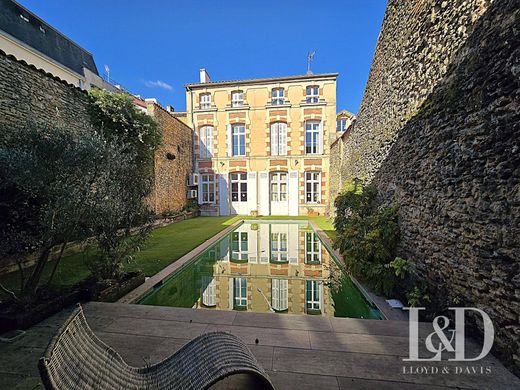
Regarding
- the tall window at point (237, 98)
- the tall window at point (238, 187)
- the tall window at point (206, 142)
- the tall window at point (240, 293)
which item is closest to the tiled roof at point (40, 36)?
the tall window at point (206, 142)

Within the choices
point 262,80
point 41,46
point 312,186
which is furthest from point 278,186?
point 41,46

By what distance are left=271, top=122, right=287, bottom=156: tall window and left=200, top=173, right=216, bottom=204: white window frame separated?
377 cm

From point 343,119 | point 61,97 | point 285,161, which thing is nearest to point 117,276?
point 61,97

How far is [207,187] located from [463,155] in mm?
11761

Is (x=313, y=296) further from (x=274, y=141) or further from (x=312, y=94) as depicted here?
(x=312, y=94)

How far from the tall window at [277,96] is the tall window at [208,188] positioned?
535 cm

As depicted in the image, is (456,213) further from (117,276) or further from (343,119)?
(343,119)

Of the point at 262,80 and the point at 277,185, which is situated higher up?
the point at 262,80

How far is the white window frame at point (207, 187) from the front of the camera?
Result: 12.7m

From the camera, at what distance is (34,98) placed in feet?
14.4

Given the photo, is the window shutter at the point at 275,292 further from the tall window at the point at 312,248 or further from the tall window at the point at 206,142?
the tall window at the point at 206,142

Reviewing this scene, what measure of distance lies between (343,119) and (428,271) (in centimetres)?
1301

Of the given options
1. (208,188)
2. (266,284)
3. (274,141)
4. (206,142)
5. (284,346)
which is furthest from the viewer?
(206,142)

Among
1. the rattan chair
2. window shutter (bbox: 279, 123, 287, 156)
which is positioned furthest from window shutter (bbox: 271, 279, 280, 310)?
window shutter (bbox: 279, 123, 287, 156)
